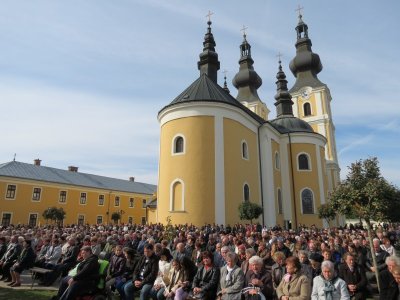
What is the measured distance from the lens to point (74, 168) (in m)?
45.2

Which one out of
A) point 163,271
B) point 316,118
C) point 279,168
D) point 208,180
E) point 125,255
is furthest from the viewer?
point 316,118

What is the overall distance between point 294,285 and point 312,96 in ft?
137

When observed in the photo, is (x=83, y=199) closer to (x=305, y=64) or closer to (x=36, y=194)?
(x=36, y=194)

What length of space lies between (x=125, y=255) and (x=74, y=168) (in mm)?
41186

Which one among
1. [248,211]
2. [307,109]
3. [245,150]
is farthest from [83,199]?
[307,109]

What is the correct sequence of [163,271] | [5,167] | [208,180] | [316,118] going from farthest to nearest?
[316,118] < [5,167] < [208,180] < [163,271]

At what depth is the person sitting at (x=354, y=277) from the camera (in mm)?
5680

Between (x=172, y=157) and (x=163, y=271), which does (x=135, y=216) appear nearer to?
(x=172, y=157)

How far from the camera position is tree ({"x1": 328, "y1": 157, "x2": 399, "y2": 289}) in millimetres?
8555

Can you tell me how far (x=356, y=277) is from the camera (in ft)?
19.1

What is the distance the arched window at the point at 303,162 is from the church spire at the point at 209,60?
11.5m

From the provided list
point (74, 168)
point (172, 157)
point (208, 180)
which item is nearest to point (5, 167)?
point (74, 168)

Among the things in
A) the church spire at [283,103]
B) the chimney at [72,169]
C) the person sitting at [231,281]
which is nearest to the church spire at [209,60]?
the church spire at [283,103]

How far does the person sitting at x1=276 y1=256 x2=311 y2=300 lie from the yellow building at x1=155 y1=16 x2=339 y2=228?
14.2 meters
